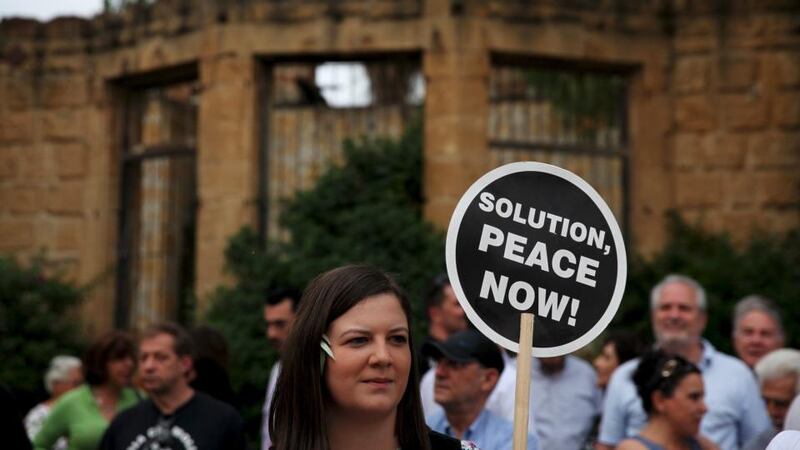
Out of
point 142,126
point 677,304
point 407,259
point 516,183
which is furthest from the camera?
point 142,126

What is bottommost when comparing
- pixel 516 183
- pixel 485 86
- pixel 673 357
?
pixel 673 357

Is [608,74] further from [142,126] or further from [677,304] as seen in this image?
[677,304]

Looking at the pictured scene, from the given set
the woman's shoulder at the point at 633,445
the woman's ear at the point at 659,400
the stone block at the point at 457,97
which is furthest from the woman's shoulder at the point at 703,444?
the stone block at the point at 457,97

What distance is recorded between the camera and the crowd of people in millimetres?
3404

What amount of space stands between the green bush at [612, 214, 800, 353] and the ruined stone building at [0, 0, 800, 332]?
274 mm

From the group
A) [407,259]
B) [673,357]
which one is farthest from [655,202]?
[673,357]

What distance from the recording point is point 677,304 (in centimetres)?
741

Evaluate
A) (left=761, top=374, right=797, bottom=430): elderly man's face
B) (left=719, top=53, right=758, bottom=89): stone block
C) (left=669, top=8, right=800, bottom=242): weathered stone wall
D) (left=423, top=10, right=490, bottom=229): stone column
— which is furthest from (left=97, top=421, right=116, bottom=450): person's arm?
(left=719, top=53, right=758, bottom=89): stone block

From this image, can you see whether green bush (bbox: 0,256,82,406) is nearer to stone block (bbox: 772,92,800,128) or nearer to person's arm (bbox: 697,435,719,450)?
stone block (bbox: 772,92,800,128)

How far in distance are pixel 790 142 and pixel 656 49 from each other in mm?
1394

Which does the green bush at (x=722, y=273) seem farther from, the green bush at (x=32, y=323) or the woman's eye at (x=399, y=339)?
the woman's eye at (x=399, y=339)

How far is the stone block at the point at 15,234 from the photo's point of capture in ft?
45.9

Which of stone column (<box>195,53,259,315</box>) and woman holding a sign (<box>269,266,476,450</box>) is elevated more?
stone column (<box>195,53,259,315</box>)

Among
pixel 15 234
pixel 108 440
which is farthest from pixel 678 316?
pixel 15 234
